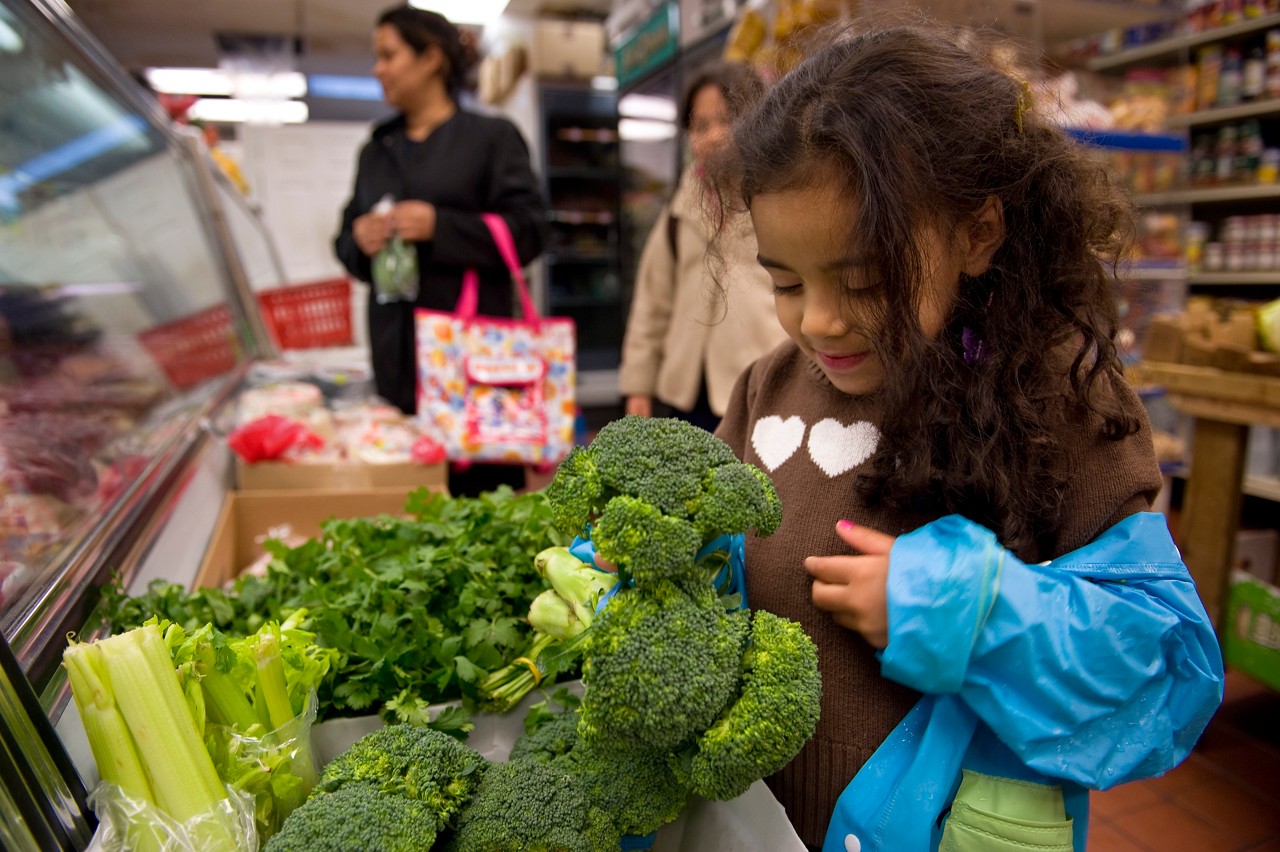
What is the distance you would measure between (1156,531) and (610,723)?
621mm

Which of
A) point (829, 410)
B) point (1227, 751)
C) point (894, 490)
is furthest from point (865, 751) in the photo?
point (1227, 751)

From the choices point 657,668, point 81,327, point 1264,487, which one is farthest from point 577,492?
point 1264,487

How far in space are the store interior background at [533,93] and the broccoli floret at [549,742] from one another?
2955mm

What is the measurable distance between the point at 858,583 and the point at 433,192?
2174mm

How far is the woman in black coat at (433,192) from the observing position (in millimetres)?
2552

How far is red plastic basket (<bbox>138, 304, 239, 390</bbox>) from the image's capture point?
2451 millimetres

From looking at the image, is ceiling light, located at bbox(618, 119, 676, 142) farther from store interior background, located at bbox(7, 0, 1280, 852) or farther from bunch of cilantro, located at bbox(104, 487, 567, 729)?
bunch of cilantro, located at bbox(104, 487, 567, 729)

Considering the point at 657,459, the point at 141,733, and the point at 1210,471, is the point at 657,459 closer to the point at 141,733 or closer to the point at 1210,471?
the point at 141,733

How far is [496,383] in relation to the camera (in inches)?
97.4

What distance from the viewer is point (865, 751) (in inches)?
36.3

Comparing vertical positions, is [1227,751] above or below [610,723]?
below

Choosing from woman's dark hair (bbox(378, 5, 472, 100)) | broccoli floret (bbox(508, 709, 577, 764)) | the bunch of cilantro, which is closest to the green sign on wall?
woman's dark hair (bbox(378, 5, 472, 100))

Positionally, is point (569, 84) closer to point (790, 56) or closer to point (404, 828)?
point (790, 56)

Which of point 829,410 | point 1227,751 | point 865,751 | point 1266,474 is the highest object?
point 829,410
